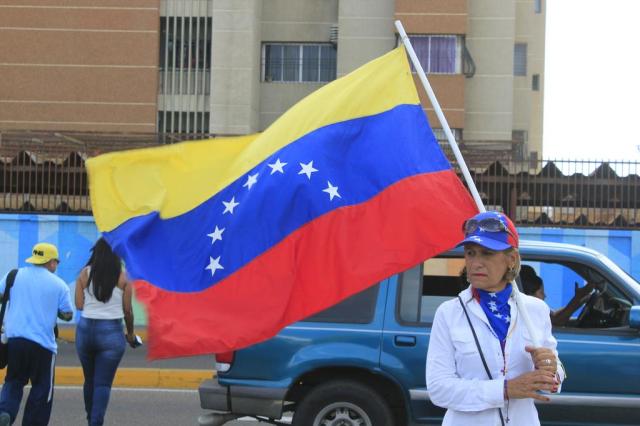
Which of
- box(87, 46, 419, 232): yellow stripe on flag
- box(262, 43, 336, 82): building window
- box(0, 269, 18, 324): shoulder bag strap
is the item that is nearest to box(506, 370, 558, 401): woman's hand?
box(87, 46, 419, 232): yellow stripe on flag

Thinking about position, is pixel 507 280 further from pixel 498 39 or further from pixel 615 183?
pixel 498 39

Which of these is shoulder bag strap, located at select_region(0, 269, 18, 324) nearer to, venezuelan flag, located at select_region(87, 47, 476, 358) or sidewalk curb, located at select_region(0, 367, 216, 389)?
venezuelan flag, located at select_region(87, 47, 476, 358)

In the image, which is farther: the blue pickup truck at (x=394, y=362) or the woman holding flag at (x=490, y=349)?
the blue pickup truck at (x=394, y=362)

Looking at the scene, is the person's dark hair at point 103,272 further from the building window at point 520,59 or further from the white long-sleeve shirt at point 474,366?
the building window at point 520,59

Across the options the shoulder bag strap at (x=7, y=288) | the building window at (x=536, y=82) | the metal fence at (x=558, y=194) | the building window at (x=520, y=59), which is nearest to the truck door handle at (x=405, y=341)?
the shoulder bag strap at (x=7, y=288)

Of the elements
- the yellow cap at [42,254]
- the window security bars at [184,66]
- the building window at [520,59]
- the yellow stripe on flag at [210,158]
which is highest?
the building window at [520,59]

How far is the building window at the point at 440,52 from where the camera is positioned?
30203mm

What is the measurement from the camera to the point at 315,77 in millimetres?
31625

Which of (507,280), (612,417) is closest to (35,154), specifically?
(612,417)

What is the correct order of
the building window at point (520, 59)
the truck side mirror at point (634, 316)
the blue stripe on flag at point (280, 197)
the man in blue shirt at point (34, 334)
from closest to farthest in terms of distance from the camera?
the blue stripe on flag at point (280, 197), the truck side mirror at point (634, 316), the man in blue shirt at point (34, 334), the building window at point (520, 59)

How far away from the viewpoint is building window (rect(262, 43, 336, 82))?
31531mm

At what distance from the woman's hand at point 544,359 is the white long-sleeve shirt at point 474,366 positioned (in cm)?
8

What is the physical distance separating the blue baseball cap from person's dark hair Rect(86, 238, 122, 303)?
15.1 ft

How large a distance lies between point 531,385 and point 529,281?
421cm
